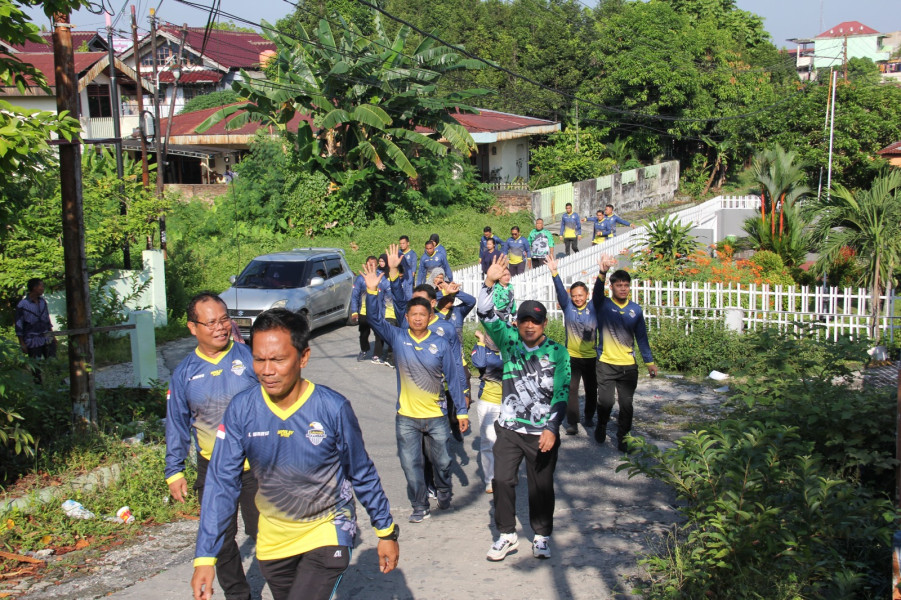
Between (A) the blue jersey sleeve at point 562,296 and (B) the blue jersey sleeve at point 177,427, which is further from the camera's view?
(A) the blue jersey sleeve at point 562,296

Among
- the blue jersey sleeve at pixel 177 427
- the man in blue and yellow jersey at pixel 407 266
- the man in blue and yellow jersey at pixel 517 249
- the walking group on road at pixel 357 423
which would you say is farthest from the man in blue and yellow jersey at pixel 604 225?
the blue jersey sleeve at pixel 177 427

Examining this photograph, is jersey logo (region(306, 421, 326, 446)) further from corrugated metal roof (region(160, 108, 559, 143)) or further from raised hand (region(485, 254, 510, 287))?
corrugated metal roof (region(160, 108, 559, 143))

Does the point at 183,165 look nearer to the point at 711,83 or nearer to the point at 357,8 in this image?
the point at 357,8

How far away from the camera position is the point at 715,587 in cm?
473

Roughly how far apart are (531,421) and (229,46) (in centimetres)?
4597

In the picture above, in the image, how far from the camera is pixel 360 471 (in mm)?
3824

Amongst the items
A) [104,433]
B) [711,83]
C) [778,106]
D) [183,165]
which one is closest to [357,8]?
[183,165]

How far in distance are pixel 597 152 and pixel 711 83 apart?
7.23 metres

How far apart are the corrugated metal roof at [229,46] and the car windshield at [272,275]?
2812 centimetres

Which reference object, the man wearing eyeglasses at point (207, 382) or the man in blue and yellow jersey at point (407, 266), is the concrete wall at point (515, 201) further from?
the man wearing eyeglasses at point (207, 382)

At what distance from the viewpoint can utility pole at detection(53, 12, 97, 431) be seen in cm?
768

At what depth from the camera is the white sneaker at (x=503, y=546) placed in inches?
227

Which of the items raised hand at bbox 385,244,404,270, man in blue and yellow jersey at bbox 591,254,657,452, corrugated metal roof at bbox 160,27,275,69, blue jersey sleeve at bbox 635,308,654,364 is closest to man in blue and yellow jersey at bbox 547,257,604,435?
man in blue and yellow jersey at bbox 591,254,657,452

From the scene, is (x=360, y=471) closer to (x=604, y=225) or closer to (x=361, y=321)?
(x=361, y=321)
